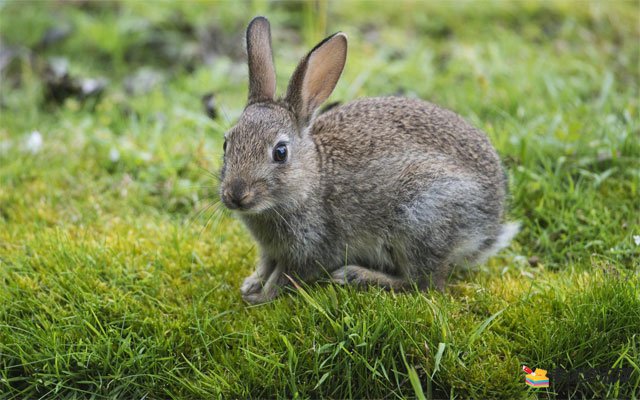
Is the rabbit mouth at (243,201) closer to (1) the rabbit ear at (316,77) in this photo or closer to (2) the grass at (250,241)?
(2) the grass at (250,241)

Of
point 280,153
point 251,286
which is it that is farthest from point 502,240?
point 251,286

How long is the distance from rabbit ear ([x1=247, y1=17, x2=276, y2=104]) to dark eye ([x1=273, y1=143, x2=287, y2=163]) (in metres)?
0.45

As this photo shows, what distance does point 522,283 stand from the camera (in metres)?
4.51

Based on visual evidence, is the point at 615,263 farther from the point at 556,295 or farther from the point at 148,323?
the point at 148,323

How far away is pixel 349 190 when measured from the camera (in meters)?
4.75

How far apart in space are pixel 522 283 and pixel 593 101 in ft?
10.9

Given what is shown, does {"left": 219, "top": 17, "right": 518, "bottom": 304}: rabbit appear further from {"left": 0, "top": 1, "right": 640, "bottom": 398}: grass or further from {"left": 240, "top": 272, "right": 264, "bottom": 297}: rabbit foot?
{"left": 0, "top": 1, "right": 640, "bottom": 398}: grass

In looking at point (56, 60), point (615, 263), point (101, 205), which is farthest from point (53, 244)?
point (56, 60)

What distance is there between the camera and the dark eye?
179 inches

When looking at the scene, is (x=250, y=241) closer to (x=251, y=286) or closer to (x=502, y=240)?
(x=251, y=286)

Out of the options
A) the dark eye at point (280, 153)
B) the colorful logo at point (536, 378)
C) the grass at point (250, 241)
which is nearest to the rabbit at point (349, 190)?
the dark eye at point (280, 153)

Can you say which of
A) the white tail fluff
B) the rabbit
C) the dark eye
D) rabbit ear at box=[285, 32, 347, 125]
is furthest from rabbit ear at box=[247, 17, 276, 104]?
the white tail fluff

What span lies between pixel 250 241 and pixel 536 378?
2502 millimetres

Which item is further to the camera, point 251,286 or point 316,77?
point 316,77
